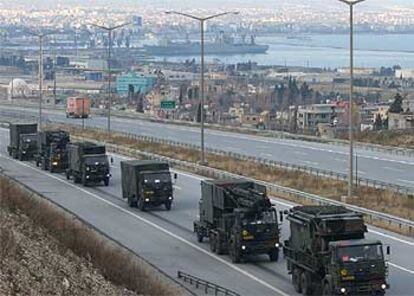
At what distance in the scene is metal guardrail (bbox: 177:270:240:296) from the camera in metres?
26.6

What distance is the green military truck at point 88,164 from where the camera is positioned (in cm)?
5228

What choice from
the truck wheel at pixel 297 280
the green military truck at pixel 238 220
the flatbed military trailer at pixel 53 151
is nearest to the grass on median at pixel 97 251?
the green military truck at pixel 238 220

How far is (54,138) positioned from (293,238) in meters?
34.4

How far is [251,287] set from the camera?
91.9ft

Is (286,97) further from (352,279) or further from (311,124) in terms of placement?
(352,279)

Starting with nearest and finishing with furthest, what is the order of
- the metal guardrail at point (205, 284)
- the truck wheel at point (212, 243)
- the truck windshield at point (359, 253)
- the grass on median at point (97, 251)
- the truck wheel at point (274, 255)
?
the grass on median at point (97, 251) → the truck windshield at point (359, 253) → the metal guardrail at point (205, 284) → the truck wheel at point (274, 255) → the truck wheel at point (212, 243)

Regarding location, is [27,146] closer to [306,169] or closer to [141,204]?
[306,169]

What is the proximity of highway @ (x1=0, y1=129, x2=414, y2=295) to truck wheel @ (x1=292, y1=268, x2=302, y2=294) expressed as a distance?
0.54 feet

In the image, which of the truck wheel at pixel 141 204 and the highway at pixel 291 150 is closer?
the truck wheel at pixel 141 204

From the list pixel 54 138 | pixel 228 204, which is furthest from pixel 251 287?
pixel 54 138

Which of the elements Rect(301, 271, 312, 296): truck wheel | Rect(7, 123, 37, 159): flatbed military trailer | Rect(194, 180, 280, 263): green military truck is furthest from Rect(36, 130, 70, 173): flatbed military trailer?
Rect(301, 271, 312, 296): truck wheel

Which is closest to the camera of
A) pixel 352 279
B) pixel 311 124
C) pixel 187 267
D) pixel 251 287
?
pixel 352 279

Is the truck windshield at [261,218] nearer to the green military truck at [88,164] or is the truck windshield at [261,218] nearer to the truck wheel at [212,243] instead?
the truck wheel at [212,243]

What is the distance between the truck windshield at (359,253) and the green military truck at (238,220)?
18.5 ft
